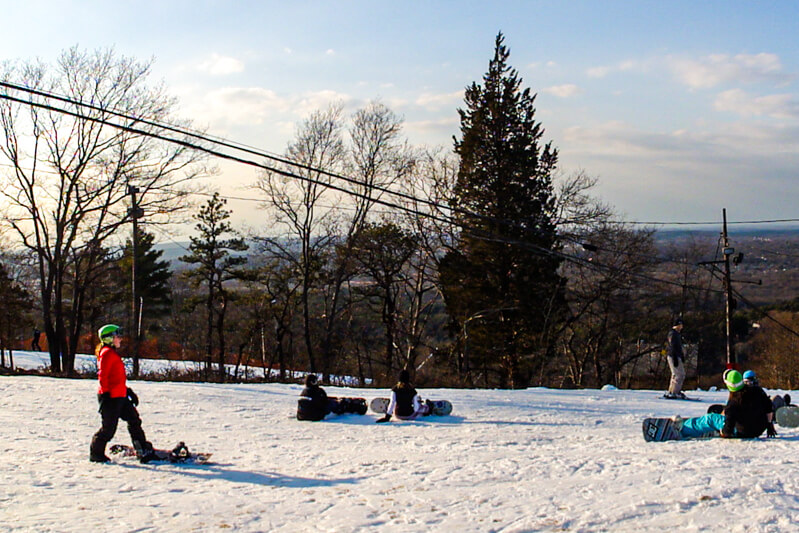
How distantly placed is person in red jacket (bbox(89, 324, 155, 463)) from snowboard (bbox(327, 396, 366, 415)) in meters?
4.80

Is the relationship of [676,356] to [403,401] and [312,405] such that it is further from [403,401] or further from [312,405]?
[312,405]

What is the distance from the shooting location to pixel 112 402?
893cm

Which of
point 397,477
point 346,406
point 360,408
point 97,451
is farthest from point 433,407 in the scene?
point 97,451

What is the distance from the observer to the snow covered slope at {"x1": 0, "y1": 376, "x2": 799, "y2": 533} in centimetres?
614

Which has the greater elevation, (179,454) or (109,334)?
(109,334)

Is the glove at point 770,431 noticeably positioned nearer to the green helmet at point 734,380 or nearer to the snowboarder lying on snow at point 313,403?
the green helmet at point 734,380

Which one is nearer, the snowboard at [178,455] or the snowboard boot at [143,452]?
the snowboard boot at [143,452]

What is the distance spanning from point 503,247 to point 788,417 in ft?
91.0

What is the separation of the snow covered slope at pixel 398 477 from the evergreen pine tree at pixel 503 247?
81.4ft

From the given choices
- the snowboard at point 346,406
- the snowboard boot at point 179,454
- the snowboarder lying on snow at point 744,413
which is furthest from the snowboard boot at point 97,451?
the snowboarder lying on snow at point 744,413

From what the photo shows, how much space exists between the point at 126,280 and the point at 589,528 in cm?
6187

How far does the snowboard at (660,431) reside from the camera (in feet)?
33.5

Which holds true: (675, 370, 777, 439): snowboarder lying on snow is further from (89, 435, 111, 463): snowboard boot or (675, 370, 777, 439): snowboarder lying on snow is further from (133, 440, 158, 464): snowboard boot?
(89, 435, 111, 463): snowboard boot

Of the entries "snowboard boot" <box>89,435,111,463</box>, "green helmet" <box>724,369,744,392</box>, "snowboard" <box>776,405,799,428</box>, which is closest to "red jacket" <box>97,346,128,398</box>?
"snowboard boot" <box>89,435,111,463</box>
